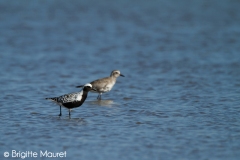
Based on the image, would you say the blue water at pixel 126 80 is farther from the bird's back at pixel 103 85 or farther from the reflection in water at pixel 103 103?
the bird's back at pixel 103 85

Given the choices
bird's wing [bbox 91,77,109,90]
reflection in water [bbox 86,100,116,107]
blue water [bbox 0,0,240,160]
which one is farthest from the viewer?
bird's wing [bbox 91,77,109,90]

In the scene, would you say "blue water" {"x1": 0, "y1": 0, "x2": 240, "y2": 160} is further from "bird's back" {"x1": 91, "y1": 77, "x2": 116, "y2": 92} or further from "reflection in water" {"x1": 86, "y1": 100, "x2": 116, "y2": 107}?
"bird's back" {"x1": 91, "y1": 77, "x2": 116, "y2": 92}

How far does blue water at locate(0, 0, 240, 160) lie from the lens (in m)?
10.4

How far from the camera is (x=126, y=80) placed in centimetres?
1769

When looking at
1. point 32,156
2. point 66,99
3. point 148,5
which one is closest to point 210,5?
point 148,5

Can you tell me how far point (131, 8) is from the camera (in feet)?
123

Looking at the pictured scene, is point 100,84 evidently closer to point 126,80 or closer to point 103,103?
point 103,103

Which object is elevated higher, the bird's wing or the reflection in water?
the bird's wing

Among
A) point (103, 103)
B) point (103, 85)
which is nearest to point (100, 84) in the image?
point (103, 85)

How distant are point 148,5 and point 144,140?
2891cm

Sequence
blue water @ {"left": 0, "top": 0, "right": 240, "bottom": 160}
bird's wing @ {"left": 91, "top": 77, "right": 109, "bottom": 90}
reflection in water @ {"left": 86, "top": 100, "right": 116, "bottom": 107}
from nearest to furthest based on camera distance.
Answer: blue water @ {"left": 0, "top": 0, "right": 240, "bottom": 160}
reflection in water @ {"left": 86, "top": 100, "right": 116, "bottom": 107}
bird's wing @ {"left": 91, "top": 77, "right": 109, "bottom": 90}

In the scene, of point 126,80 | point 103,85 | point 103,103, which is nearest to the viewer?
point 103,103

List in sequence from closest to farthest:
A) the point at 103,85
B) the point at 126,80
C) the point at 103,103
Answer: the point at 103,103 < the point at 103,85 < the point at 126,80

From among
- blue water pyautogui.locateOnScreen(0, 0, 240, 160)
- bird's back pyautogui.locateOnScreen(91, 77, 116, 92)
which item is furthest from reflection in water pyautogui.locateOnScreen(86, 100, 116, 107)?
bird's back pyautogui.locateOnScreen(91, 77, 116, 92)
